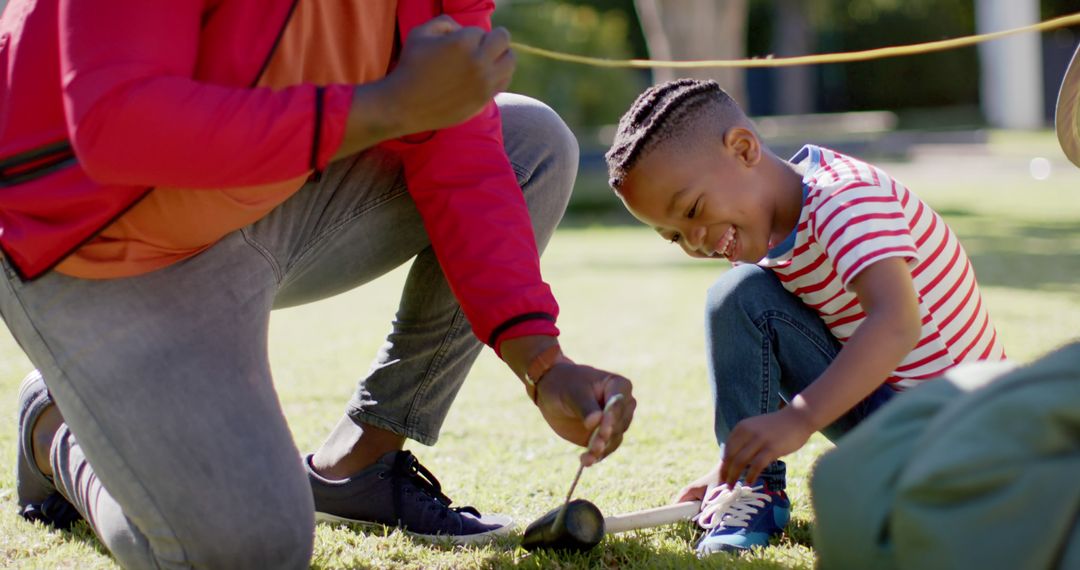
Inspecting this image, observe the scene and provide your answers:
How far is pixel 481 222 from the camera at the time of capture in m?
2.30

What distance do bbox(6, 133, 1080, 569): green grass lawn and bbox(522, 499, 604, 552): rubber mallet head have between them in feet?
0.10

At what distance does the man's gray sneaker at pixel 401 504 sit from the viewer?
245cm

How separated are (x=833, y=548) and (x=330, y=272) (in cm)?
134

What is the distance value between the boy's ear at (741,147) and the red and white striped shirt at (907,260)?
10 centimetres

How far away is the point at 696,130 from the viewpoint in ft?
7.99

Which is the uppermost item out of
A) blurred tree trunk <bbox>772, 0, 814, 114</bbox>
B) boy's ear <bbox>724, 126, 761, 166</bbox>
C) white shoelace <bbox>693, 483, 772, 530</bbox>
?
boy's ear <bbox>724, 126, 761, 166</bbox>

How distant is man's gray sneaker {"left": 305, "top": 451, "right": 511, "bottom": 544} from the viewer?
2445 mm

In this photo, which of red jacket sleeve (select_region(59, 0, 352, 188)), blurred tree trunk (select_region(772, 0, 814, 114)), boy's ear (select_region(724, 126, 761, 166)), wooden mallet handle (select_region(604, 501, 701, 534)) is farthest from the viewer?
blurred tree trunk (select_region(772, 0, 814, 114))

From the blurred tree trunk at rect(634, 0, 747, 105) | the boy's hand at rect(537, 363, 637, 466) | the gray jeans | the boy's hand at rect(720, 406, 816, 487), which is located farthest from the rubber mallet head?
the blurred tree trunk at rect(634, 0, 747, 105)

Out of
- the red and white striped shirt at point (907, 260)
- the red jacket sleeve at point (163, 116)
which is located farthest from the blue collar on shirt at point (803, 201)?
the red jacket sleeve at point (163, 116)

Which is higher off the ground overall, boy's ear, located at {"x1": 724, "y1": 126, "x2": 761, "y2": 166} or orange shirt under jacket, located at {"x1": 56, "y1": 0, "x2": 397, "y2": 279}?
orange shirt under jacket, located at {"x1": 56, "y1": 0, "x2": 397, "y2": 279}

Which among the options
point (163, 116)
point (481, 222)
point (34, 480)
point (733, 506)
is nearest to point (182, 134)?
point (163, 116)

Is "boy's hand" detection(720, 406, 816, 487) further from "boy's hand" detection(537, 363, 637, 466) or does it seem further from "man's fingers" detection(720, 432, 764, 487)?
"boy's hand" detection(537, 363, 637, 466)

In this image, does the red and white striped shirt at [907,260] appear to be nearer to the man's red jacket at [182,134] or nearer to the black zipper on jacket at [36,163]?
the man's red jacket at [182,134]
